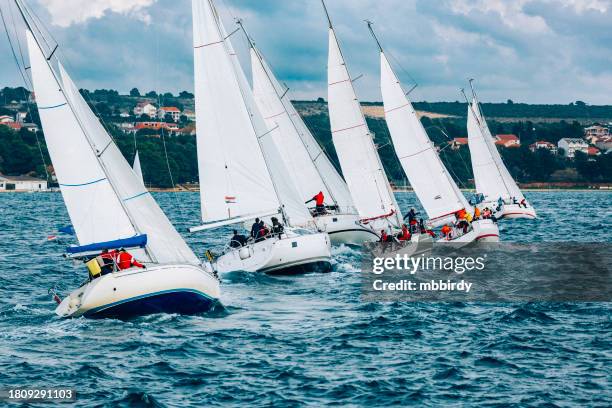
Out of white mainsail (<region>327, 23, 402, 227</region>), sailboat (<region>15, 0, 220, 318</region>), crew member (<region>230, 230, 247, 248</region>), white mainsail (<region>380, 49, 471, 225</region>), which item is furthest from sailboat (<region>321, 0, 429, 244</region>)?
sailboat (<region>15, 0, 220, 318</region>)

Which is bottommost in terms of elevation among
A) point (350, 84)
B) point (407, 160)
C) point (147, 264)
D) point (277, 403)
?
point (277, 403)

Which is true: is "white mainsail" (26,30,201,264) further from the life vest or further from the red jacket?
the life vest

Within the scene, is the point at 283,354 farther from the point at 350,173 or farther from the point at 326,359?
the point at 350,173

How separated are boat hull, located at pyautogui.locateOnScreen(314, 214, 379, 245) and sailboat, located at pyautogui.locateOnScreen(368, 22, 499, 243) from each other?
3.17 metres

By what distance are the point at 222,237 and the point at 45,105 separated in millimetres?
30615

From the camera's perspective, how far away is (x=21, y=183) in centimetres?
15850

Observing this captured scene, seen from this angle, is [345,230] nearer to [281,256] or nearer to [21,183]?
[281,256]

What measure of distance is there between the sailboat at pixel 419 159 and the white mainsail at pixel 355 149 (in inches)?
61.7

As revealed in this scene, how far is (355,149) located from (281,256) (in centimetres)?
1385

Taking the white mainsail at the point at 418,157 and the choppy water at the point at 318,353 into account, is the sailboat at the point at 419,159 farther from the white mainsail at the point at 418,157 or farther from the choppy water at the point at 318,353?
the choppy water at the point at 318,353

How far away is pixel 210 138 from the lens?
3462 cm

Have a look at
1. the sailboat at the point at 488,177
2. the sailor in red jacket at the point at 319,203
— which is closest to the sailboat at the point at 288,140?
the sailor in red jacket at the point at 319,203

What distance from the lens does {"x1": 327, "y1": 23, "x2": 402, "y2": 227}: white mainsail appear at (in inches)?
1736

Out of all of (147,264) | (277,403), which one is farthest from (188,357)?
(147,264)
